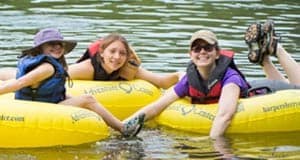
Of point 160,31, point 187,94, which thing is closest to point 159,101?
point 187,94

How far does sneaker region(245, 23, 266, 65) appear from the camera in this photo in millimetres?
8641

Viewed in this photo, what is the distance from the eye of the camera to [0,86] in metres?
7.64

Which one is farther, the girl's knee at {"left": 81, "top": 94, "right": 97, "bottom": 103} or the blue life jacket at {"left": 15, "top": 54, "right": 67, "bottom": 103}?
the girl's knee at {"left": 81, "top": 94, "right": 97, "bottom": 103}

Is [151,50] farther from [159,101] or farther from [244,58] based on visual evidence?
[159,101]

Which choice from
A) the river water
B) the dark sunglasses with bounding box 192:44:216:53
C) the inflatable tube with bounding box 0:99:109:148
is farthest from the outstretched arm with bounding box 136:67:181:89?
the inflatable tube with bounding box 0:99:109:148

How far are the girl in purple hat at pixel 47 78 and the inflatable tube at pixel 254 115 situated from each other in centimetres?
63

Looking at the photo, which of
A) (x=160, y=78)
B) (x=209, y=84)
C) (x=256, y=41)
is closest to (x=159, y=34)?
(x=160, y=78)

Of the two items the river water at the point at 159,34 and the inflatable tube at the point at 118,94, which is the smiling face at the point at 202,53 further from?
the inflatable tube at the point at 118,94

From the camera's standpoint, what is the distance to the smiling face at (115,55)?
836 centimetres

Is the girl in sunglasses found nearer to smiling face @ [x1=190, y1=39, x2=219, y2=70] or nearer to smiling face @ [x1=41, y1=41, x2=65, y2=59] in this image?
smiling face @ [x1=190, y1=39, x2=219, y2=70]

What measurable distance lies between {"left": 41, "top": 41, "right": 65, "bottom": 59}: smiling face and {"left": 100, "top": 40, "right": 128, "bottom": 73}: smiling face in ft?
2.29

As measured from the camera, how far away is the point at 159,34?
13.8 m

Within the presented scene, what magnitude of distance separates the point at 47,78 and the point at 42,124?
1.57 ft

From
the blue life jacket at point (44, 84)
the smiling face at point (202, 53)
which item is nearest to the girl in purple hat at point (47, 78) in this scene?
the blue life jacket at point (44, 84)
